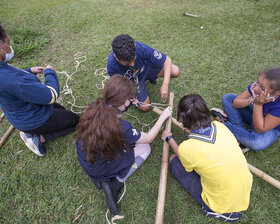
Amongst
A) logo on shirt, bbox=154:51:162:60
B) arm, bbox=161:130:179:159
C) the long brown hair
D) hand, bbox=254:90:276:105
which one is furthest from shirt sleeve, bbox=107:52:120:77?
hand, bbox=254:90:276:105

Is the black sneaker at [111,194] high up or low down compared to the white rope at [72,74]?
down

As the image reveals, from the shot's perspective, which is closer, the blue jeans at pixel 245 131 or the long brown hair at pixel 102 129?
the long brown hair at pixel 102 129

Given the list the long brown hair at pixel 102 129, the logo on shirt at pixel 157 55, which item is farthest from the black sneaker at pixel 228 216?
the logo on shirt at pixel 157 55

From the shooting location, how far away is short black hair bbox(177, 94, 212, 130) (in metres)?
1.56

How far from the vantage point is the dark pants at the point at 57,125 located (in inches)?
86.0

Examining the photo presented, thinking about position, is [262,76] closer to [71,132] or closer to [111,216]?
[111,216]

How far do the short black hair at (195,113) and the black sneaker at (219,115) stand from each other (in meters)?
1.09

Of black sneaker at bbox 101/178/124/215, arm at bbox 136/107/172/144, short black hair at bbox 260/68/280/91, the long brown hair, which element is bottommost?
black sneaker at bbox 101/178/124/215

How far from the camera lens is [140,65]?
2.48 meters

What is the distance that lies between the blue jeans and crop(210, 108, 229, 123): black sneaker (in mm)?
91

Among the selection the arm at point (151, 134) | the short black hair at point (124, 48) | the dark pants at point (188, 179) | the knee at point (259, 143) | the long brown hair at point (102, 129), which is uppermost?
the short black hair at point (124, 48)

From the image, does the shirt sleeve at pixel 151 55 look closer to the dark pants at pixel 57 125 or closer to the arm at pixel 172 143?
the arm at pixel 172 143

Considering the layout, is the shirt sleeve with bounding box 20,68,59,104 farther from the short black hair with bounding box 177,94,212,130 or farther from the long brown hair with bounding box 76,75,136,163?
the short black hair with bounding box 177,94,212,130

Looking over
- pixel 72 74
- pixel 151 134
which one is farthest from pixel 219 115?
pixel 72 74
